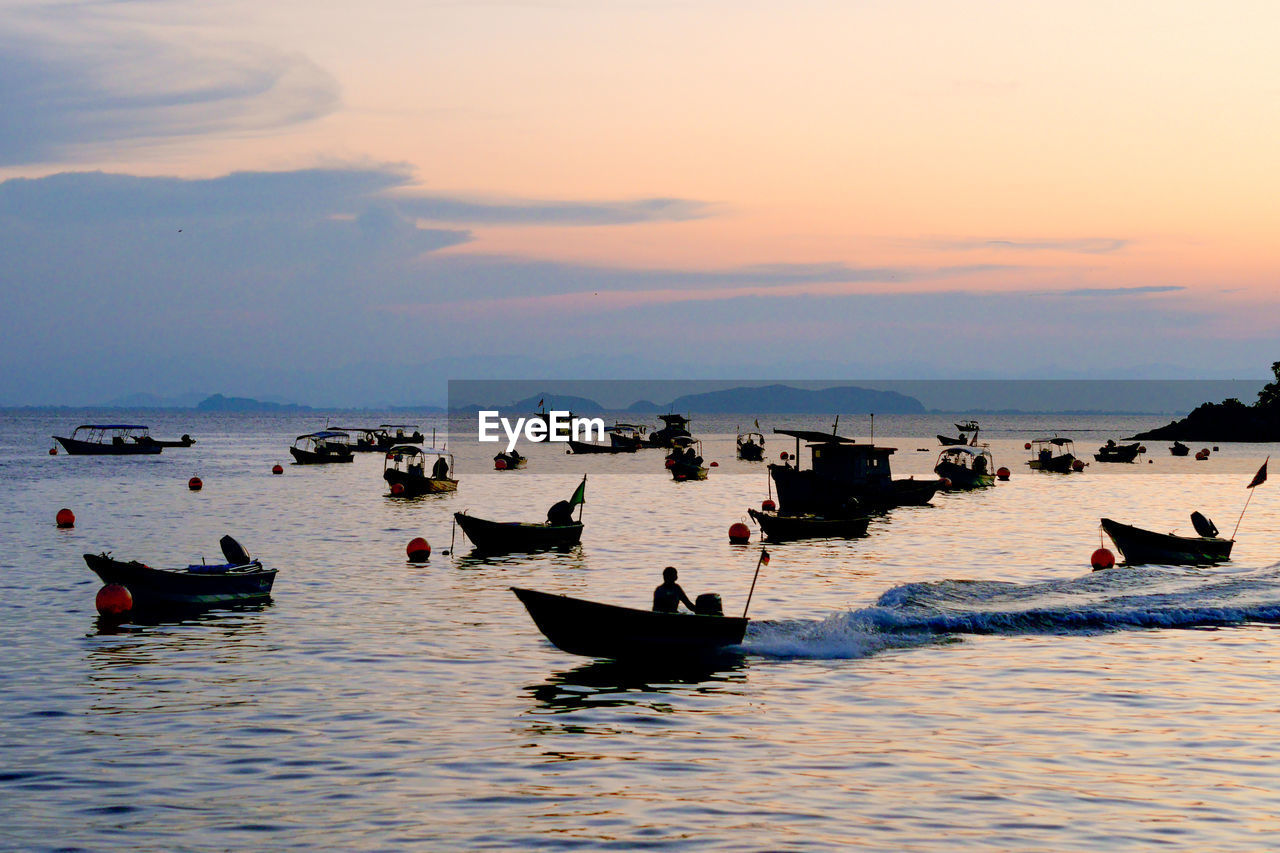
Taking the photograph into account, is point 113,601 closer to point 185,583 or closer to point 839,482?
point 185,583

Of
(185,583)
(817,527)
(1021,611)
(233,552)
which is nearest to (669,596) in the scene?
(1021,611)

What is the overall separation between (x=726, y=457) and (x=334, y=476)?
212 ft

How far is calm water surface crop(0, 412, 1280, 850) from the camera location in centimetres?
1414

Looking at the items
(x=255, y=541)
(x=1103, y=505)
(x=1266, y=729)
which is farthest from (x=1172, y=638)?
(x=1103, y=505)

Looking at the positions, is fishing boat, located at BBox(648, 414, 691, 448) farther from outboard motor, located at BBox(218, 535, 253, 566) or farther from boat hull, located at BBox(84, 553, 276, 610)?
boat hull, located at BBox(84, 553, 276, 610)

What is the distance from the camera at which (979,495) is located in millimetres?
80812

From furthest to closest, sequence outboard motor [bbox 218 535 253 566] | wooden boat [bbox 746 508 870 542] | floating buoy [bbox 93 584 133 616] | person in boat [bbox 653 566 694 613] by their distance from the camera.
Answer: wooden boat [bbox 746 508 870 542]
outboard motor [bbox 218 535 253 566]
floating buoy [bbox 93 584 133 616]
person in boat [bbox 653 566 694 613]

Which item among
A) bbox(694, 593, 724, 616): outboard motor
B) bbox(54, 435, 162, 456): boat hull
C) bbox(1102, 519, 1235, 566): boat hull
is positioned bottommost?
bbox(1102, 519, 1235, 566): boat hull

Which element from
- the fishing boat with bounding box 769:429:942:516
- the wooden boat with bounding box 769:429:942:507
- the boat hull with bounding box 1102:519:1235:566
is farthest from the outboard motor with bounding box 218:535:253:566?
the boat hull with bounding box 1102:519:1235:566

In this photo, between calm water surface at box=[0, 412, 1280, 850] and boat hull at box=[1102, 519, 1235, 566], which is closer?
calm water surface at box=[0, 412, 1280, 850]

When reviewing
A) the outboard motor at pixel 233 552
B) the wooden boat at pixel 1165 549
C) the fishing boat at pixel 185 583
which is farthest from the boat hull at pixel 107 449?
the wooden boat at pixel 1165 549

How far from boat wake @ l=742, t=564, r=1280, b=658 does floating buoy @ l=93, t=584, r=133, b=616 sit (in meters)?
15.7

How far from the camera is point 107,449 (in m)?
132

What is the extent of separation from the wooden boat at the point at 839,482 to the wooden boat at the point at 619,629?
28.7 metres
